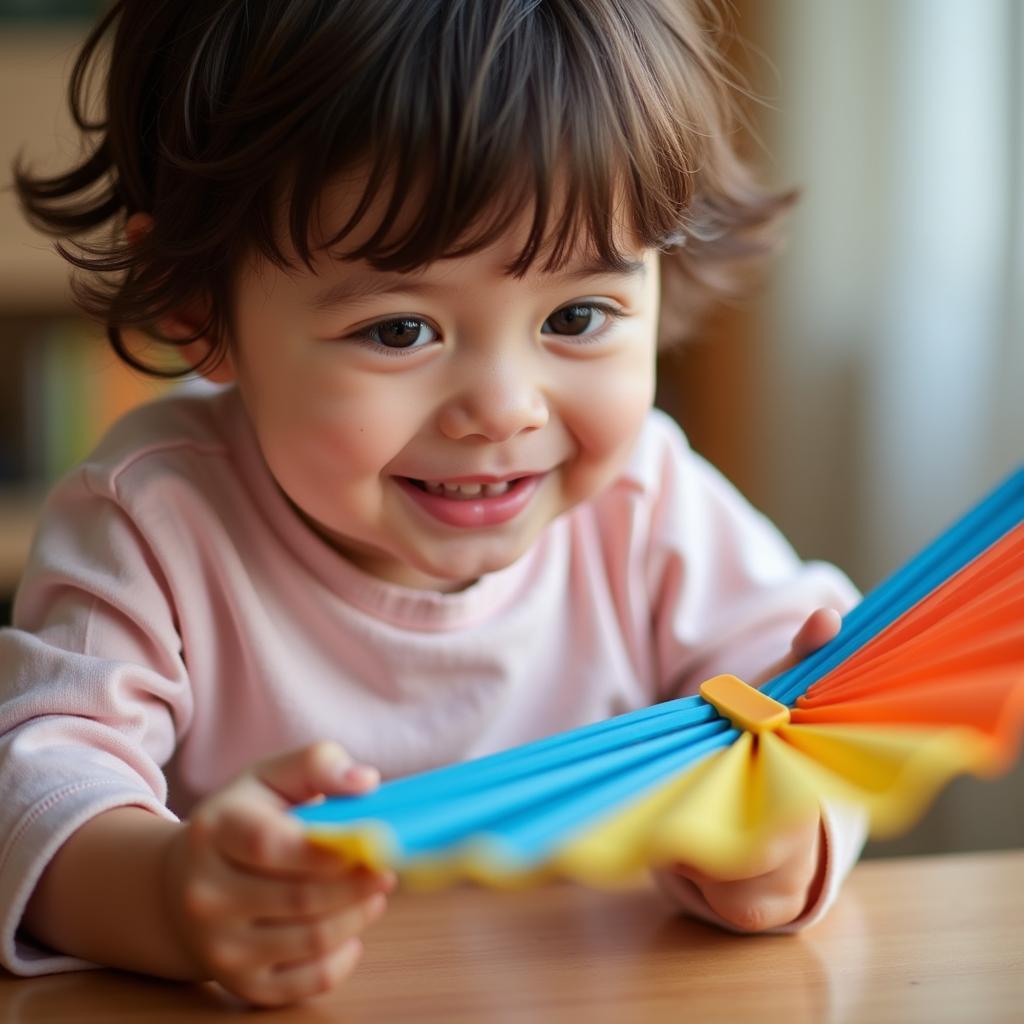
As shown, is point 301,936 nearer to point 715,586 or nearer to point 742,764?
point 742,764

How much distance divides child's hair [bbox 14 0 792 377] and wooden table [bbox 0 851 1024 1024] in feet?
1.03

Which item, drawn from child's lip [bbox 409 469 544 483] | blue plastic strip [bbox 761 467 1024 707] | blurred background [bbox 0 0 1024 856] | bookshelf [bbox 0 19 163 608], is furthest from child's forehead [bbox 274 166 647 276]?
bookshelf [bbox 0 19 163 608]

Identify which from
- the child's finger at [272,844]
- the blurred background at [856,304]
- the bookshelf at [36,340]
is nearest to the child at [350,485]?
the child's finger at [272,844]

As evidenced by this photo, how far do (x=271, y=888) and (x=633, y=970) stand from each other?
17 centimetres

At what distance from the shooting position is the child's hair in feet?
2.17

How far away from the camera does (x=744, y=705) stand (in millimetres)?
608

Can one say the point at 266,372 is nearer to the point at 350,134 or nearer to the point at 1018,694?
the point at 350,134

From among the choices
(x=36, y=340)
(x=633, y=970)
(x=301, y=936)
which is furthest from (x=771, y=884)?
(x=36, y=340)

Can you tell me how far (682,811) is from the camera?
0.48 m

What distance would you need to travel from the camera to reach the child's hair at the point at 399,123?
2.17ft

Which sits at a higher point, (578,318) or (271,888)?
(578,318)

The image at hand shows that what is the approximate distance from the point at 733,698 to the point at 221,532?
35cm

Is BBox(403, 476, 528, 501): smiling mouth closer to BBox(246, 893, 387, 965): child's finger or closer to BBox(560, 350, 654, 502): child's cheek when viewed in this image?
BBox(560, 350, 654, 502): child's cheek

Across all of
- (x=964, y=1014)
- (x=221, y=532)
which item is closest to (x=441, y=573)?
(x=221, y=532)
